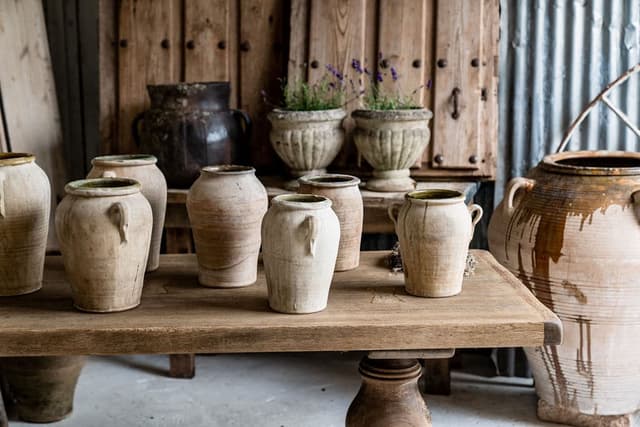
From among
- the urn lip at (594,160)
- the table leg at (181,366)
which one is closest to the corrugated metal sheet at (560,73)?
the urn lip at (594,160)

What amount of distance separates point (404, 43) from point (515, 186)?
0.98 meters

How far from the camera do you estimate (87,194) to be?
2324 mm

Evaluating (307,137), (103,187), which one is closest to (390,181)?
(307,137)

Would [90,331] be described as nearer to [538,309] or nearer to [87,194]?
[87,194]

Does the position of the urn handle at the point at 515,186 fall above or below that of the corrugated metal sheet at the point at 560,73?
below

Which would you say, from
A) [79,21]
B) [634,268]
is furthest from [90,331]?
[79,21]

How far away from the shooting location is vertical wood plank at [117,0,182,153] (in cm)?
429

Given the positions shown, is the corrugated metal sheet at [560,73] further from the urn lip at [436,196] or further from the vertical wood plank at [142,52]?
the urn lip at [436,196]

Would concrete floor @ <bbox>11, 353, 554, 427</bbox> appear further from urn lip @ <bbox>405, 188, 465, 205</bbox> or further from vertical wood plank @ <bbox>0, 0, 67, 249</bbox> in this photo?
urn lip @ <bbox>405, 188, 465, 205</bbox>

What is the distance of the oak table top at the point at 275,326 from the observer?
2.26 m

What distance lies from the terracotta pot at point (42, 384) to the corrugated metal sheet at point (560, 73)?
6.89 ft

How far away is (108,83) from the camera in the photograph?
4344 mm

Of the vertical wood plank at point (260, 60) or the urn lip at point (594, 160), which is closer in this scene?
the urn lip at point (594, 160)

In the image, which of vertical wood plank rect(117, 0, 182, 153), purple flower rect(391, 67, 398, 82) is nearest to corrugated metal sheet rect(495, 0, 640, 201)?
purple flower rect(391, 67, 398, 82)
